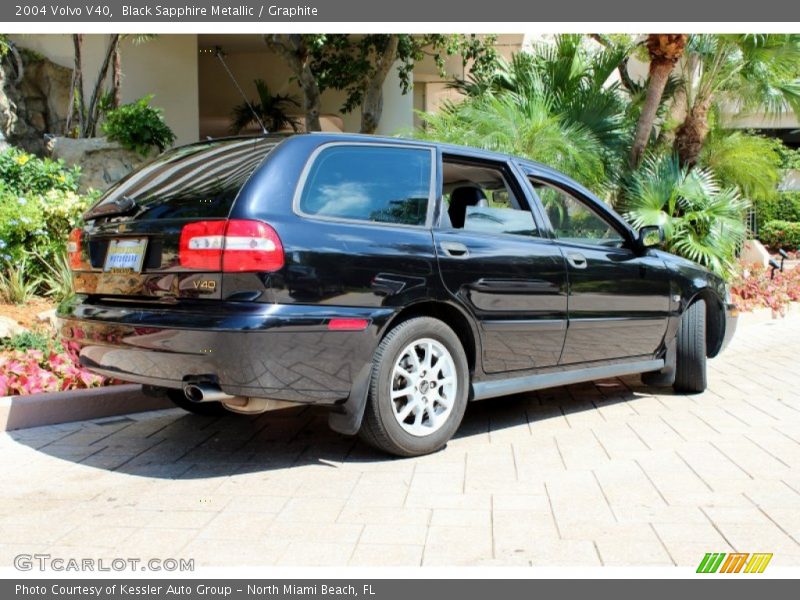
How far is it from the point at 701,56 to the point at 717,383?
7.12 metres

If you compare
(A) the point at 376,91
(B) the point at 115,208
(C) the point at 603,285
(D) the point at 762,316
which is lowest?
(D) the point at 762,316

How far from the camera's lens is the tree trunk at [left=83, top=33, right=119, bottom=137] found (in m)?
13.7

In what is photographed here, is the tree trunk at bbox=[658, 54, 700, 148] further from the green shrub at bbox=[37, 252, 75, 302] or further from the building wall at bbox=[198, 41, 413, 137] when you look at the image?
the green shrub at bbox=[37, 252, 75, 302]

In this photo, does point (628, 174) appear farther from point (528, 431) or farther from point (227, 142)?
point (227, 142)

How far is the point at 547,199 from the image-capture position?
18.6 feet

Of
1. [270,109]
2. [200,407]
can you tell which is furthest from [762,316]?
[270,109]

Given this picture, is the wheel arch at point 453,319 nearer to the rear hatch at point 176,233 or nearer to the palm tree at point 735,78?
the rear hatch at point 176,233

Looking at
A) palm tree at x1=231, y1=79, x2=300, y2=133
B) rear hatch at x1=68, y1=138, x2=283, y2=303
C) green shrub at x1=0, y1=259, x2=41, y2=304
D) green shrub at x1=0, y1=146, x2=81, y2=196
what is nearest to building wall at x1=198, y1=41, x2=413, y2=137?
palm tree at x1=231, y1=79, x2=300, y2=133

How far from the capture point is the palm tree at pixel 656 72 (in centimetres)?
1138

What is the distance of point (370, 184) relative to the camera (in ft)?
15.0

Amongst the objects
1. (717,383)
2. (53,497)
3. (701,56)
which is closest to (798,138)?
(701,56)

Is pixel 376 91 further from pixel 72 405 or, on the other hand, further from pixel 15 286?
pixel 72 405

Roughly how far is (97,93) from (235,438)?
10.6m

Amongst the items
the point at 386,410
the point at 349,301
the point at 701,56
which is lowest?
the point at 386,410
